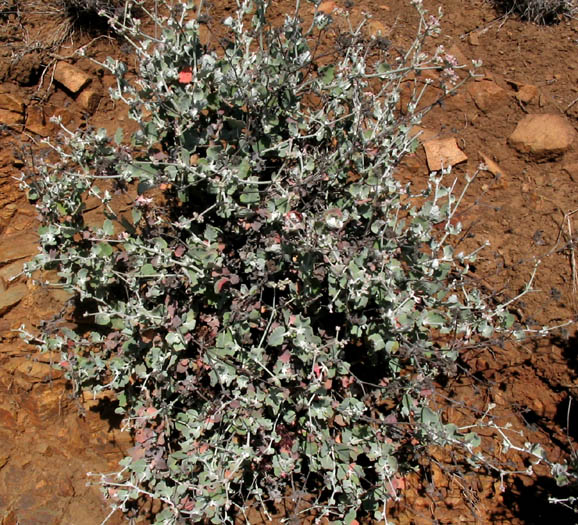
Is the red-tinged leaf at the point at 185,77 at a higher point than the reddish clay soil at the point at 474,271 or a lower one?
higher

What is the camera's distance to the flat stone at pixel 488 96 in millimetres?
3814

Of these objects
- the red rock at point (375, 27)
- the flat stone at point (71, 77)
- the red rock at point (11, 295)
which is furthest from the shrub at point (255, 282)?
the red rock at point (375, 27)

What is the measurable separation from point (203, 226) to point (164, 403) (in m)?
1.04

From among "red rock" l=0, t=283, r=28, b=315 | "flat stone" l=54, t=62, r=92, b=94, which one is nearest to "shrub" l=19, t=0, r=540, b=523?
"red rock" l=0, t=283, r=28, b=315

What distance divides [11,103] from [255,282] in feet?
7.51

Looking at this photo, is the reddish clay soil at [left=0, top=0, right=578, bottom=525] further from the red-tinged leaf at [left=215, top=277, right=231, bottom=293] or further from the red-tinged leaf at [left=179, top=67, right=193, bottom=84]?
the red-tinged leaf at [left=215, top=277, right=231, bottom=293]

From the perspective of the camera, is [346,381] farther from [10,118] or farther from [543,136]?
[10,118]

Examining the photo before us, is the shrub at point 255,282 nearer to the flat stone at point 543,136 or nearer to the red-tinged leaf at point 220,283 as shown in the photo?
the red-tinged leaf at point 220,283

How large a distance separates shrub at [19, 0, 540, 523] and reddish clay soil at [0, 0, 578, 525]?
30 centimetres

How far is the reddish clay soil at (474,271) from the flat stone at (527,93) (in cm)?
1

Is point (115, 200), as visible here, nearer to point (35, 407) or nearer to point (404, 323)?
point (35, 407)

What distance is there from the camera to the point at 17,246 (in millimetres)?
3381

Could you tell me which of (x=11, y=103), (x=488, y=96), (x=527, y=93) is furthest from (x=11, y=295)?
(x=527, y=93)

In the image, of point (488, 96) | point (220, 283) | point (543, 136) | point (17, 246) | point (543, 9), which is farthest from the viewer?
point (543, 9)
